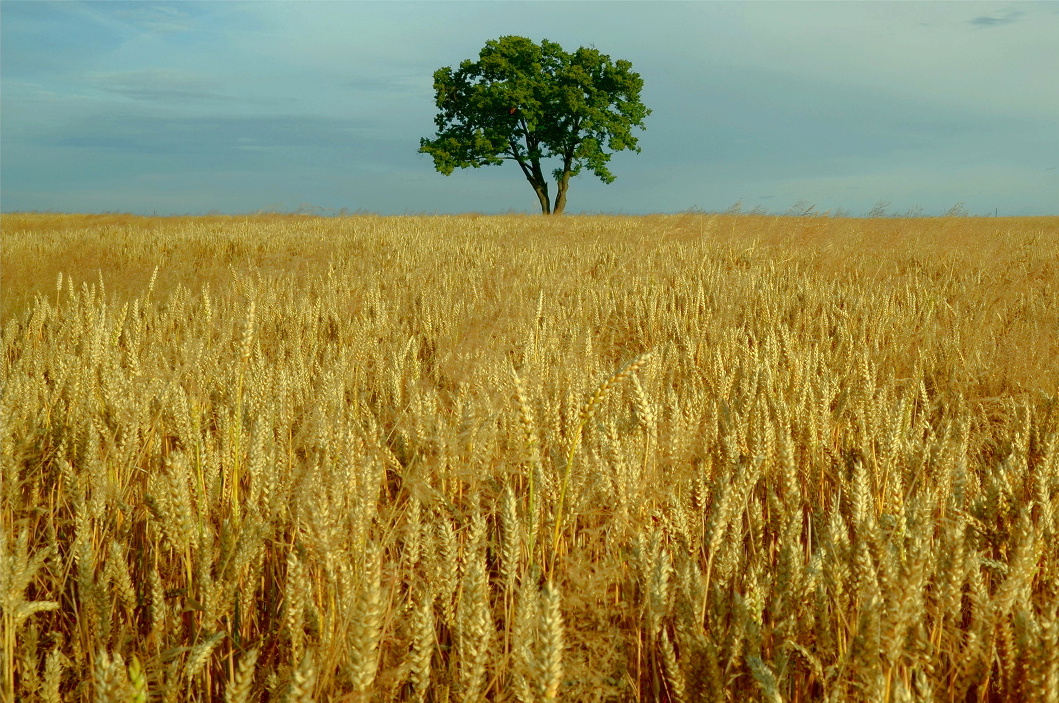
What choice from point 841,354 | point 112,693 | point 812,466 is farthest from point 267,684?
point 841,354

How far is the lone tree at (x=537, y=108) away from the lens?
99.9 ft

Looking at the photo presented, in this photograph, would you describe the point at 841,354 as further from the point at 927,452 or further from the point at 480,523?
the point at 480,523

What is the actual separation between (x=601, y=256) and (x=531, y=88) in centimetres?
2474

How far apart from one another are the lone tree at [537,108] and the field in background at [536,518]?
91.2 ft

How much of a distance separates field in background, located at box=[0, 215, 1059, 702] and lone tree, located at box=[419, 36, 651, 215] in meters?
27.8

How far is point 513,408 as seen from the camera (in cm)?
251

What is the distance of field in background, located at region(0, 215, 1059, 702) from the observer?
3.90ft

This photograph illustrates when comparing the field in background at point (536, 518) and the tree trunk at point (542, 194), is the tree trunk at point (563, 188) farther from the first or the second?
the field in background at point (536, 518)

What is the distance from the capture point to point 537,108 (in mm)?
30422

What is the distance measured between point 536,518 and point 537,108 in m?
30.6

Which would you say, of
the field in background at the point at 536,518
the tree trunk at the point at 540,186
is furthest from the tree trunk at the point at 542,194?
the field in background at the point at 536,518

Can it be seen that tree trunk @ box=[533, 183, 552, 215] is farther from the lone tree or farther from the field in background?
the field in background

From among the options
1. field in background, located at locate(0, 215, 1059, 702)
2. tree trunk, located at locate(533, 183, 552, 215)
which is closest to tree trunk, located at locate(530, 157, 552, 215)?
tree trunk, located at locate(533, 183, 552, 215)

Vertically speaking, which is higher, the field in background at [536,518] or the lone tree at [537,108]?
the lone tree at [537,108]
